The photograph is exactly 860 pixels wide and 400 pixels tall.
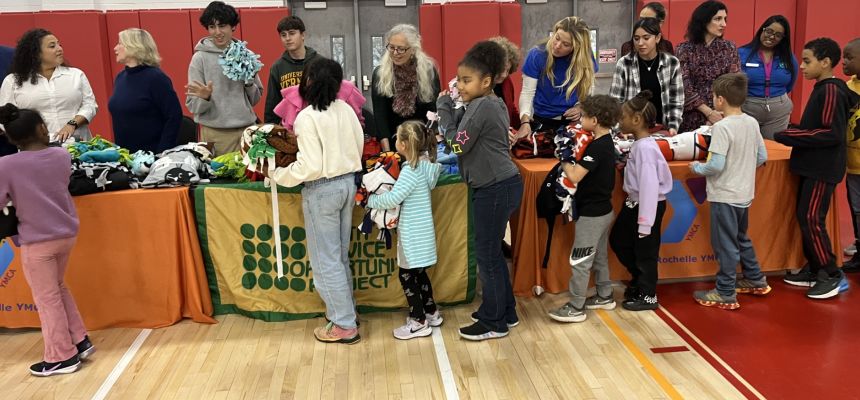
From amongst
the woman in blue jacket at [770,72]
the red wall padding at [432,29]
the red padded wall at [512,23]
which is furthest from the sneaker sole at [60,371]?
the red padded wall at [512,23]

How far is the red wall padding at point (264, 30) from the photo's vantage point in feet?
25.7

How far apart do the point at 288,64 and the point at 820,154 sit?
322cm

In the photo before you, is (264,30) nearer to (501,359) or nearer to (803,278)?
(501,359)

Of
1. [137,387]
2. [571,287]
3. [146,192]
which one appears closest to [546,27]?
[571,287]

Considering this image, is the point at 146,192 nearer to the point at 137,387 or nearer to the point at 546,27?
the point at 137,387

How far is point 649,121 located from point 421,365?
71.6 inches

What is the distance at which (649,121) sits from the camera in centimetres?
384

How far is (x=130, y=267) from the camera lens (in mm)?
3859

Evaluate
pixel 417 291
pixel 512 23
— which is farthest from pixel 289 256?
pixel 512 23

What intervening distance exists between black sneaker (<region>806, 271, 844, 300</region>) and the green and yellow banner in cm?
201

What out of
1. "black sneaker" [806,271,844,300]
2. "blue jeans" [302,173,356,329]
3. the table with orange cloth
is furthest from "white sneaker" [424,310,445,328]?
"black sneaker" [806,271,844,300]

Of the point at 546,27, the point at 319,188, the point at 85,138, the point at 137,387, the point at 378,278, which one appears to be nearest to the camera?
the point at 137,387

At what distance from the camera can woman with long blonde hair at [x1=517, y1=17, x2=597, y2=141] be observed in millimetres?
4098

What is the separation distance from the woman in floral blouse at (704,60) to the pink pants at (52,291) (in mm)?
3751
